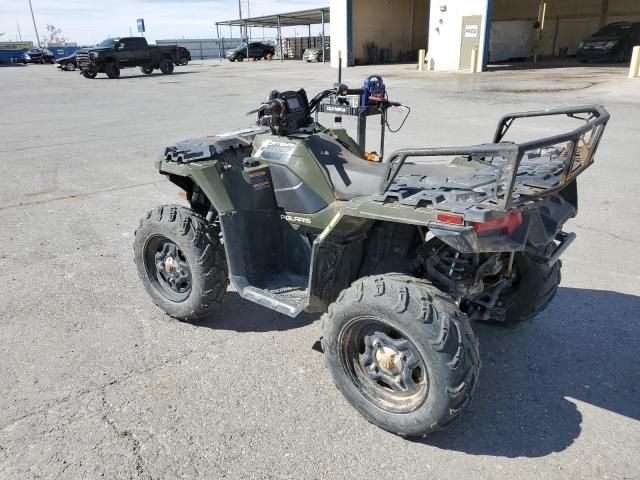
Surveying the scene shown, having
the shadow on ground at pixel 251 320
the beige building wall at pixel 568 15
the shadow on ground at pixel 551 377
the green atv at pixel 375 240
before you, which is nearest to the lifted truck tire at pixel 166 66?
the beige building wall at pixel 568 15

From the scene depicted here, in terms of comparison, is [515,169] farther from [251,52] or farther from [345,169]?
[251,52]

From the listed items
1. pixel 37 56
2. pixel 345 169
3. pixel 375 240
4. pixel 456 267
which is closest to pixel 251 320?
pixel 375 240

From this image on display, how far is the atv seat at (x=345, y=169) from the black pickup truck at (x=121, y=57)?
28.6m

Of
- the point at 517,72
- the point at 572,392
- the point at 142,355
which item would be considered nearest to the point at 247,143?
the point at 142,355

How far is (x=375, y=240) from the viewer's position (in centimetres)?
315

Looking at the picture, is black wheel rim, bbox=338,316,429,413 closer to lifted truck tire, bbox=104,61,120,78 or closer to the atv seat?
the atv seat

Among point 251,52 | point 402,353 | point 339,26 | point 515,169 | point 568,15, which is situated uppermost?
point 568,15

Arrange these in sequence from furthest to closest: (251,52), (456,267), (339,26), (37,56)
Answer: (37,56), (251,52), (339,26), (456,267)

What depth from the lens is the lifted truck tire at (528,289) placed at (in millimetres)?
3365

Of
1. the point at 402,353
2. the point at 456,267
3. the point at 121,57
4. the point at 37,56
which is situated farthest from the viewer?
the point at 37,56

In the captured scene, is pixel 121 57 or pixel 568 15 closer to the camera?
pixel 121 57

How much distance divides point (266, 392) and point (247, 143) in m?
1.70

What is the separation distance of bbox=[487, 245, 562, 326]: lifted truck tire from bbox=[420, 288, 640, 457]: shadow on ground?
214 mm

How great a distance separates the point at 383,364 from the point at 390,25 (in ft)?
126
